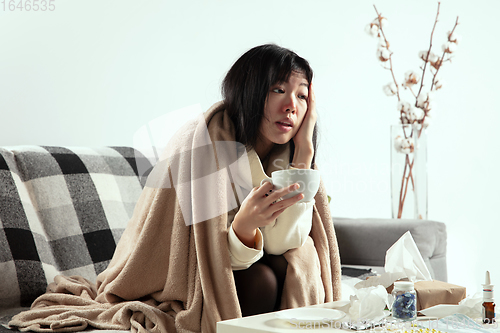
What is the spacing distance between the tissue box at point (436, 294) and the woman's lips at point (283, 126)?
1.41ft

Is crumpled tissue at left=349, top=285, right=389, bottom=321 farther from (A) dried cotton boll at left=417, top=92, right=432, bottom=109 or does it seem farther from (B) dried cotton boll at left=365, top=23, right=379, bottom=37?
(B) dried cotton boll at left=365, top=23, right=379, bottom=37

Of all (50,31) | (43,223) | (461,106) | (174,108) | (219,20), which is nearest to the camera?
(43,223)

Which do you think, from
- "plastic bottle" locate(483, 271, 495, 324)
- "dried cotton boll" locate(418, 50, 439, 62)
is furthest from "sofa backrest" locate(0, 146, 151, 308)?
"dried cotton boll" locate(418, 50, 439, 62)

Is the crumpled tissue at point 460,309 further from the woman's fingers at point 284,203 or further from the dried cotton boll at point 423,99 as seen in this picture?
the dried cotton boll at point 423,99

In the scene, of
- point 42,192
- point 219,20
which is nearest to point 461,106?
point 219,20

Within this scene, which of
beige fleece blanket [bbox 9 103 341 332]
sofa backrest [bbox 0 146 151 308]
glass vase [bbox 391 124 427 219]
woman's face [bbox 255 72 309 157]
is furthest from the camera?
glass vase [bbox 391 124 427 219]

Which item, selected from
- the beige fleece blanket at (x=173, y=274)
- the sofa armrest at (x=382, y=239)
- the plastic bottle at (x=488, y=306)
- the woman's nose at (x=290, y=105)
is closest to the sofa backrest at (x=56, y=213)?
the beige fleece blanket at (x=173, y=274)

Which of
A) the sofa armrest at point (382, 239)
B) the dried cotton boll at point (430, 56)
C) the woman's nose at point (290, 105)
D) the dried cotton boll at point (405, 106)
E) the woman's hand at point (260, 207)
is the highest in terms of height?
the dried cotton boll at point (430, 56)

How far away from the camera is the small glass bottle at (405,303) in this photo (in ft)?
2.26

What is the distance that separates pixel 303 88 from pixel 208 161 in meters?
0.27

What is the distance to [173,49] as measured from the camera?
1.92 metres

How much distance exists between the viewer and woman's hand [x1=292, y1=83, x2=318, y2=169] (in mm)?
1068

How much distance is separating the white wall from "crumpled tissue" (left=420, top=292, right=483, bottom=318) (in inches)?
51.4

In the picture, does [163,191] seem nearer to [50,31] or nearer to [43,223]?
[43,223]
